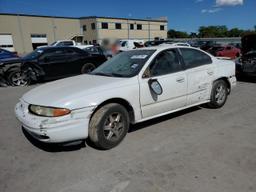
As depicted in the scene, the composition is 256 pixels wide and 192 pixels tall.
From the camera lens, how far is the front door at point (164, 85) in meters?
3.82

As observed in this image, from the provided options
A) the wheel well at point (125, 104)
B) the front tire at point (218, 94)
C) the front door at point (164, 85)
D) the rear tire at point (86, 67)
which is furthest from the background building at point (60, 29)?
the wheel well at point (125, 104)

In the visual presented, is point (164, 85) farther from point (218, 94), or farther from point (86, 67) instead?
point (86, 67)

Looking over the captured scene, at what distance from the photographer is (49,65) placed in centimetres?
902

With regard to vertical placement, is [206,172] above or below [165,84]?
below

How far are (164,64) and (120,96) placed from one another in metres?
1.17

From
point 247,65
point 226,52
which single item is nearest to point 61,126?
point 247,65

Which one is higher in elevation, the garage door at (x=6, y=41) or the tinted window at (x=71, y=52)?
the garage door at (x=6, y=41)

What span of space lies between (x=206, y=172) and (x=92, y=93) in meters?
1.82

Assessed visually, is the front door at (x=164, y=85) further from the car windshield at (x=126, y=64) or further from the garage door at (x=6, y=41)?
the garage door at (x=6, y=41)

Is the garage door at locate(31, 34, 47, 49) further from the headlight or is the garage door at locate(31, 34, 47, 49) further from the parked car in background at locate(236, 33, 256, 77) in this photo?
the headlight

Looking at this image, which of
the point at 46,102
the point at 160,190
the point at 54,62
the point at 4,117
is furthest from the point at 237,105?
Result: the point at 54,62

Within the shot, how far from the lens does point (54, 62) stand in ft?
30.0

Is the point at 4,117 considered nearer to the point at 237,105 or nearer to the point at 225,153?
the point at 225,153

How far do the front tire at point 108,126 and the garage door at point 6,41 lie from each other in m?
35.2
